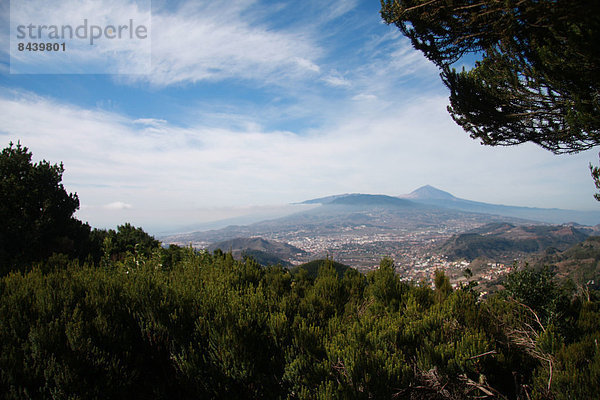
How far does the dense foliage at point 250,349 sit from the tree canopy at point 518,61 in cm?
455

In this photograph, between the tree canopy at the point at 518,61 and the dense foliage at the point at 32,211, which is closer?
the tree canopy at the point at 518,61

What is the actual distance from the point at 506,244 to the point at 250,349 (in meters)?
121

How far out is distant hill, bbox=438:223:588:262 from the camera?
79.5m

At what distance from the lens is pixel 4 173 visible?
1064 cm

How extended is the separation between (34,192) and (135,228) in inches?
275

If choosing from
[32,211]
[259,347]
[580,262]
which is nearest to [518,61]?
[259,347]

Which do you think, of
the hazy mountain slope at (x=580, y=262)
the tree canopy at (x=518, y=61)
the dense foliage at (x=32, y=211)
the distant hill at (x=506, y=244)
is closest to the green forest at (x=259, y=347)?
the tree canopy at (x=518, y=61)

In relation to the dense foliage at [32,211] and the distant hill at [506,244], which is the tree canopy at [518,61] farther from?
the distant hill at [506,244]

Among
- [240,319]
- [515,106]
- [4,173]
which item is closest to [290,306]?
[240,319]

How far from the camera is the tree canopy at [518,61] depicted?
4669 millimetres

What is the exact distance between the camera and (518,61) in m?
6.37

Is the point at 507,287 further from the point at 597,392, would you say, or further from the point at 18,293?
the point at 18,293

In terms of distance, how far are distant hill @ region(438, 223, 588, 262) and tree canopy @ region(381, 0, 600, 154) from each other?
73.8 meters

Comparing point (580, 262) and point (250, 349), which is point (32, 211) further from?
point (580, 262)
